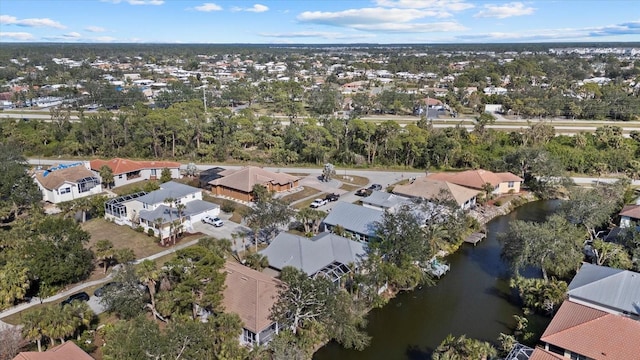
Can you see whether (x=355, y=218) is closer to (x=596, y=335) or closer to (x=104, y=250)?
(x=104, y=250)

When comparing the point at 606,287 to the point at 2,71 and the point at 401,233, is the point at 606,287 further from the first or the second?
the point at 2,71

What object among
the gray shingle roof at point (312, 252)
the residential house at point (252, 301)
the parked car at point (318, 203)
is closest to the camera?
the residential house at point (252, 301)

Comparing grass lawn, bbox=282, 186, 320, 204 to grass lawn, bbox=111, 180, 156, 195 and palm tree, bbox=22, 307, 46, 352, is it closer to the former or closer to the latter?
grass lawn, bbox=111, 180, 156, 195

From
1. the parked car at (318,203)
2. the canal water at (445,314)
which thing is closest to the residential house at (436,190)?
the parked car at (318,203)

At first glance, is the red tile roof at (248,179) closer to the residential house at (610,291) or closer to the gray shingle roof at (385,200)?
the gray shingle roof at (385,200)

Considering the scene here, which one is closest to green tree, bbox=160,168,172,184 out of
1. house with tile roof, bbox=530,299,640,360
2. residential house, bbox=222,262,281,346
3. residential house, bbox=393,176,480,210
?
residential house, bbox=393,176,480,210

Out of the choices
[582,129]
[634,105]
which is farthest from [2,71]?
[634,105]
